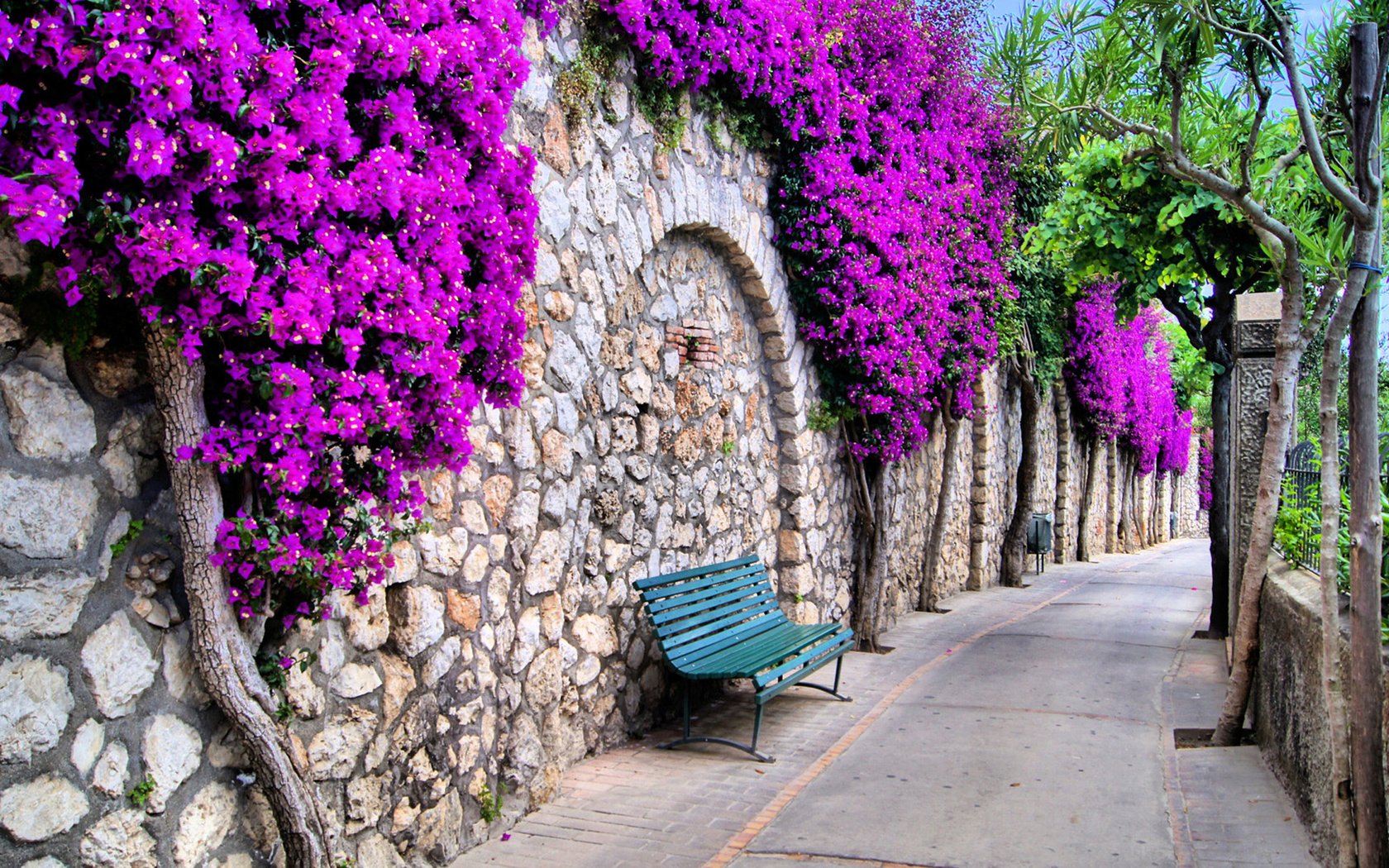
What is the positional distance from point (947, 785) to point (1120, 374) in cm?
1504

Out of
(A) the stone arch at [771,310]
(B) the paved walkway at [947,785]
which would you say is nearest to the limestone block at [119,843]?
(B) the paved walkway at [947,785]

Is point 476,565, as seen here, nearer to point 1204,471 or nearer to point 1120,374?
point 1120,374


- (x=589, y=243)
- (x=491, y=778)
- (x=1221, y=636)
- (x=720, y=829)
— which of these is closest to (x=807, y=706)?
(x=720, y=829)

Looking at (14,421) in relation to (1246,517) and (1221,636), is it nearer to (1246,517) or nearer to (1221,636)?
(1246,517)

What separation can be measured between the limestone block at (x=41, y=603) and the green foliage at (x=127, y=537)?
0.33ft

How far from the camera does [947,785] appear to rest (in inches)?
202

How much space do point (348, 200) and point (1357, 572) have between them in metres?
3.43

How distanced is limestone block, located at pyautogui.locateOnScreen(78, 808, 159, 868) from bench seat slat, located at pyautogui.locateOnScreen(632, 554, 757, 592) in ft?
9.78

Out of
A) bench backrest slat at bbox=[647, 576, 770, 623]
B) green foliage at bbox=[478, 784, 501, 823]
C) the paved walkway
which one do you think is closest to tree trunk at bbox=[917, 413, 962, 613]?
the paved walkway

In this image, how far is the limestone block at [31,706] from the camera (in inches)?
102

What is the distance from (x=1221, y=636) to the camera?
378 inches

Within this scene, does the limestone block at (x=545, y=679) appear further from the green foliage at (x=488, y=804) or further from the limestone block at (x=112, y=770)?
the limestone block at (x=112, y=770)

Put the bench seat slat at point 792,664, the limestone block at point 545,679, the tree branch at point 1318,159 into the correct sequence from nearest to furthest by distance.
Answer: the tree branch at point 1318,159 → the limestone block at point 545,679 → the bench seat slat at point 792,664

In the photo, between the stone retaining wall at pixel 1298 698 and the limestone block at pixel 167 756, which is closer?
the limestone block at pixel 167 756
